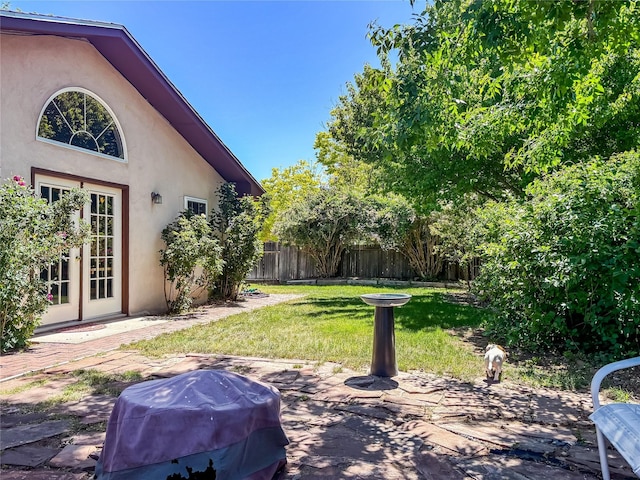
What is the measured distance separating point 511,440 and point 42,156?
707cm

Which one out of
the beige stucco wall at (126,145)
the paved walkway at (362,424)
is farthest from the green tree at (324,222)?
the paved walkway at (362,424)

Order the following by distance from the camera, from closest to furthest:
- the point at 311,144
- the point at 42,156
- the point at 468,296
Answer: the point at 42,156 < the point at 468,296 < the point at 311,144

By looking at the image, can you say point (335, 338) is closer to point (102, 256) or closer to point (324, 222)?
point (102, 256)

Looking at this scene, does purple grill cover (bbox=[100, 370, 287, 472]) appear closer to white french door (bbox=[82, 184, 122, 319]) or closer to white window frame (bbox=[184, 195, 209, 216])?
white french door (bbox=[82, 184, 122, 319])

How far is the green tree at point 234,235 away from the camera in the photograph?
10.7 metres

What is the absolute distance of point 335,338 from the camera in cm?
632

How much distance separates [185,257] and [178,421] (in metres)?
6.86

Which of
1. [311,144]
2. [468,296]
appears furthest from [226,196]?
[311,144]

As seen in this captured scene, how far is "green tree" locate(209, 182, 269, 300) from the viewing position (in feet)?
35.0

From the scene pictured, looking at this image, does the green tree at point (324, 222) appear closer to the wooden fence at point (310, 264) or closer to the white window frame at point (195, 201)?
the wooden fence at point (310, 264)

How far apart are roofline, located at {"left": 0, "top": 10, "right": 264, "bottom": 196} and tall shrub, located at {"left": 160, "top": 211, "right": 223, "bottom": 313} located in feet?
6.02

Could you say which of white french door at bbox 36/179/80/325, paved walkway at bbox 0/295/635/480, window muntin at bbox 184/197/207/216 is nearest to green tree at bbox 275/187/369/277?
window muntin at bbox 184/197/207/216

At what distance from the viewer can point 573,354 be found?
5098mm

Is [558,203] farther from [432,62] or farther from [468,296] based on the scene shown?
[468,296]
